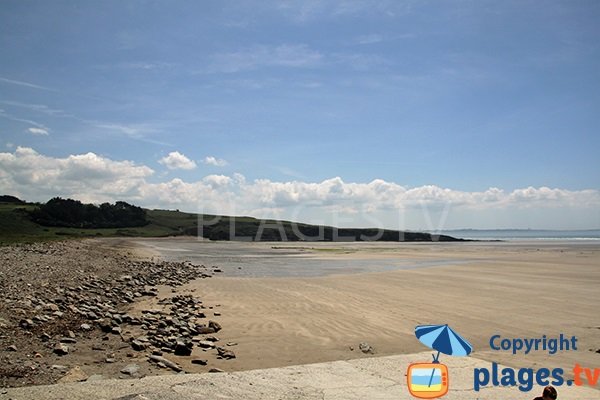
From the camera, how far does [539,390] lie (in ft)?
25.9

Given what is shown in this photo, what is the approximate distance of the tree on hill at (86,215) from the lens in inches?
4427

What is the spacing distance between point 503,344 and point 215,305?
10250 mm

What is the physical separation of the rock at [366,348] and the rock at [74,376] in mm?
6076

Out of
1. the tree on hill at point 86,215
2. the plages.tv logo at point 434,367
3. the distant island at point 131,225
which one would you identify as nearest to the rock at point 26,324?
the plages.tv logo at point 434,367

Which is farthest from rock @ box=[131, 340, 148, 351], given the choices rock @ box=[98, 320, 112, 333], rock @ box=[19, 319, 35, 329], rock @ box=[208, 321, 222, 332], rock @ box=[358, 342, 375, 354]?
rock @ box=[358, 342, 375, 354]

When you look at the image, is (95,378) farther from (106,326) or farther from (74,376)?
(106,326)

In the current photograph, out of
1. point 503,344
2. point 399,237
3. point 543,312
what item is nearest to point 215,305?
point 503,344

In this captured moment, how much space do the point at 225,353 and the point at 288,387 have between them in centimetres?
309

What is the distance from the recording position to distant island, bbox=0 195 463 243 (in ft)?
340

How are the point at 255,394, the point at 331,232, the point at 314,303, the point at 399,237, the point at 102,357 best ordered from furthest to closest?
the point at 331,232 < the point at 399,237 < the point at 314,303 < the point at 102,357 < the point at 255,394

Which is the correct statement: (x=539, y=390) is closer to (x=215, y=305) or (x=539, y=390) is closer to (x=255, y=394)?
(x=255, y=394)

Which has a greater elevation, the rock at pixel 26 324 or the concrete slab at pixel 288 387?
the rock at pixel 26 324

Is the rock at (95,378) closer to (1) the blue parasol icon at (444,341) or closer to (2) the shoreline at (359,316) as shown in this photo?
(2) the shoreline at (359,316)

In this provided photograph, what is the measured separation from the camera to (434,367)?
21.9 ft
